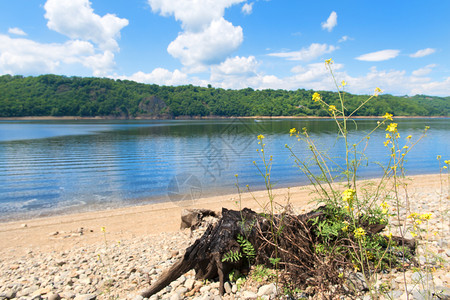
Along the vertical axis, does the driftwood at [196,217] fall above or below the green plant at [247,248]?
below

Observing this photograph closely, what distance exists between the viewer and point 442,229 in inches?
194

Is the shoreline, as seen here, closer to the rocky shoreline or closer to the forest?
the rocky shoreline

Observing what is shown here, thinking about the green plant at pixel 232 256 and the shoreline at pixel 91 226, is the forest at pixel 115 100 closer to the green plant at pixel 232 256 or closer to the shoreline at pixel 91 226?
the shoreline at pixel 91 226

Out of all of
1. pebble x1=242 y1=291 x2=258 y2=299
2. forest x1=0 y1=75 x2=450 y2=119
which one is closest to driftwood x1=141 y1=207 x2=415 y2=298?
pebble x1=242 y1=291 x2=258 y2=299

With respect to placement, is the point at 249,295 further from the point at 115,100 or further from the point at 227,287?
the point at 115,100

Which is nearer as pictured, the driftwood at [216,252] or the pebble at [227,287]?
the pebble at [227,287]

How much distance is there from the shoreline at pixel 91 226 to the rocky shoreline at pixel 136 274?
0.57 m

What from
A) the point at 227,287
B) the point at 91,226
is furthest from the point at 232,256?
the point at 91,226

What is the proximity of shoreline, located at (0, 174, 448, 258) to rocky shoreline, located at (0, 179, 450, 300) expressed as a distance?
0.57m

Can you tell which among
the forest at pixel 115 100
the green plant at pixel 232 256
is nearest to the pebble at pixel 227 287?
the green plant at pixel 232 256

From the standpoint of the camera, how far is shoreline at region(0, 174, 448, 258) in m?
7.73

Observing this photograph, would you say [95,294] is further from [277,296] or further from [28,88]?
[28,88]

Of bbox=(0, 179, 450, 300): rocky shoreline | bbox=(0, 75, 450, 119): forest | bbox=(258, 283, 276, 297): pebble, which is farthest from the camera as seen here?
bbox=(0, 75, 450, 119): forest

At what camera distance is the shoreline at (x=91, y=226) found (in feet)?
25.4
